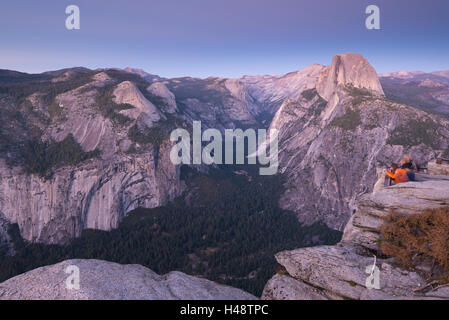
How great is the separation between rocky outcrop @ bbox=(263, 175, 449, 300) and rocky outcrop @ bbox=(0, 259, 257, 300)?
13.7ft

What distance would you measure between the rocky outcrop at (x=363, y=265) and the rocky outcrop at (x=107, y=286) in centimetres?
418

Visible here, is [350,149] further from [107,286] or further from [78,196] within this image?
[78,196]

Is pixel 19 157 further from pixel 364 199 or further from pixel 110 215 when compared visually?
pixel 364 199

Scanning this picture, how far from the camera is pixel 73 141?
128375 mm

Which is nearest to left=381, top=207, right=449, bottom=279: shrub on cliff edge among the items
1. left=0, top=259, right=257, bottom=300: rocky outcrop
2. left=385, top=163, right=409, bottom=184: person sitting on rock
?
left=385, top=163, right=409, bottom=184: person sitting on rock

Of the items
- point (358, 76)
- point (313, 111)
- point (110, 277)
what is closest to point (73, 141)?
point (110, 277)

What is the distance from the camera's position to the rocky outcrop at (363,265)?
17.3 m

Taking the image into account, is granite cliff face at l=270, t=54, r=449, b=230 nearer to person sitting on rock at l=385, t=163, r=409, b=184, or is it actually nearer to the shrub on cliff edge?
person sitting on rock at l=385, t=163, r=409, b=184

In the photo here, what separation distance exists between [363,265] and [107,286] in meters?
20.2

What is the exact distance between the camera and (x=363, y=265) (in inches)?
766

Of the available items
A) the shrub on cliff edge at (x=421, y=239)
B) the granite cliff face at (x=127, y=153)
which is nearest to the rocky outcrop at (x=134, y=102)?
the granite cliff face at (x=127, y=153)

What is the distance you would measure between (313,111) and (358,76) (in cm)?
3831

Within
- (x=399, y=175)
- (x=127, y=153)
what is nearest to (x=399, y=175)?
(x=399, y=175)
